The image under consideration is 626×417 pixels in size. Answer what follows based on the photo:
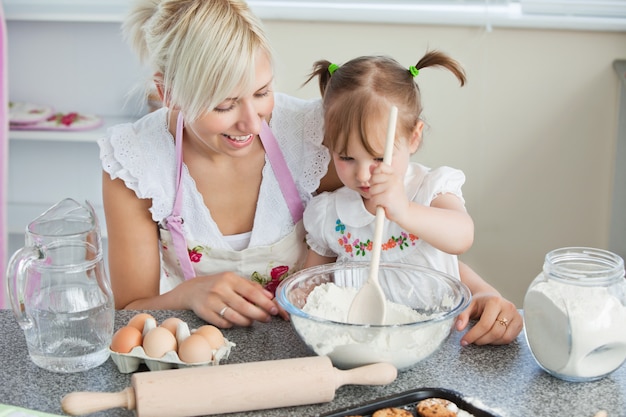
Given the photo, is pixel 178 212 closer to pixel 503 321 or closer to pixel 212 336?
pixel 212 336

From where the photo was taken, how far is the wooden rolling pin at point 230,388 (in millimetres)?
981

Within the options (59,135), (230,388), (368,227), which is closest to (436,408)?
(230,388)

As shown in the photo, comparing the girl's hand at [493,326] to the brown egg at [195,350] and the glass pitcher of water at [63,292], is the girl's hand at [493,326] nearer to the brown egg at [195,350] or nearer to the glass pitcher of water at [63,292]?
the brown egg at [195,350]

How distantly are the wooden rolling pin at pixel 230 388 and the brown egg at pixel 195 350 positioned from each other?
2.5 inches

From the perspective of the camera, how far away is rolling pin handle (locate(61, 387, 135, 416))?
96cm

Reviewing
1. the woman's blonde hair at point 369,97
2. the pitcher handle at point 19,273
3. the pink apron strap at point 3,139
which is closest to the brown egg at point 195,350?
the pitcher handle at point 19,273

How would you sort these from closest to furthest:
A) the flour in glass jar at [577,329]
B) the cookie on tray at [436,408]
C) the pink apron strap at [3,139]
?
the cookie on tray at [436,408], the flour in glass jar at [577,329], the pink apron strap at [3,139]

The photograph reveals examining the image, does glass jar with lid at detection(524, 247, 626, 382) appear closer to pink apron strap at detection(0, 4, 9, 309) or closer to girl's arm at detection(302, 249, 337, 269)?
girl's arm at detection(302, 249, 337, 269)

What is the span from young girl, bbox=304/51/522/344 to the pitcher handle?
0.53 metres

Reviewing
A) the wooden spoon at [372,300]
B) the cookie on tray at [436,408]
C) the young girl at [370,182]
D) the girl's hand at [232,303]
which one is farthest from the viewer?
the young girl at [370,182]

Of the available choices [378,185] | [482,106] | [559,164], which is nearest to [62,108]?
[482,106]

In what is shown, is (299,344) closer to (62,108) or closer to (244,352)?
(244,352)

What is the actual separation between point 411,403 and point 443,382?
0.12 m

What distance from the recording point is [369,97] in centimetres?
145
